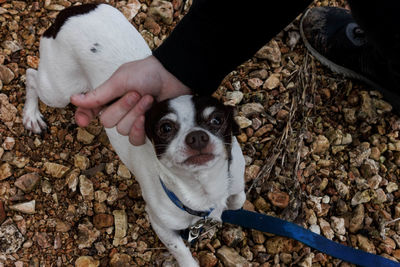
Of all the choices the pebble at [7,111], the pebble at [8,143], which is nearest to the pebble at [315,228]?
the pebble at [8,143]

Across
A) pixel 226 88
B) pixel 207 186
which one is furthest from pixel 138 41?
pixel 207 186

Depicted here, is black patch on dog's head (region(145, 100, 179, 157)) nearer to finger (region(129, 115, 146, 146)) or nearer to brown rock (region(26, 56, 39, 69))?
finger (region(129, 115, 146, 146))

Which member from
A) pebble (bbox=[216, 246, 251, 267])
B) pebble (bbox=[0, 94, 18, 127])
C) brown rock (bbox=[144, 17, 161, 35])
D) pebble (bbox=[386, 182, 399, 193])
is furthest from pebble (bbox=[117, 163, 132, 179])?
pebble (bbox=[386, 182, 399, 193])

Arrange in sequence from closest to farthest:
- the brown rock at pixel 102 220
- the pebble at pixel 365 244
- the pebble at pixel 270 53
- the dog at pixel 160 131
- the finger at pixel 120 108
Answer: the dog at pixel 160 131, the finger at pixel 120 108, the pebble at pixel 365 244, the brown rock at pixel 102 220, the pebble at pixel 270 53

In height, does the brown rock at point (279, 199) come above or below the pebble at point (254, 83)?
below

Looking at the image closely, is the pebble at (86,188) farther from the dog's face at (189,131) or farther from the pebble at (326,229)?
the pebble at (326,229)

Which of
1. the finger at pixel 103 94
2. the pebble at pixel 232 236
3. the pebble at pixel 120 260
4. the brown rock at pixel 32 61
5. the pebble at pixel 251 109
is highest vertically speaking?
the finger at pixel 103 94
